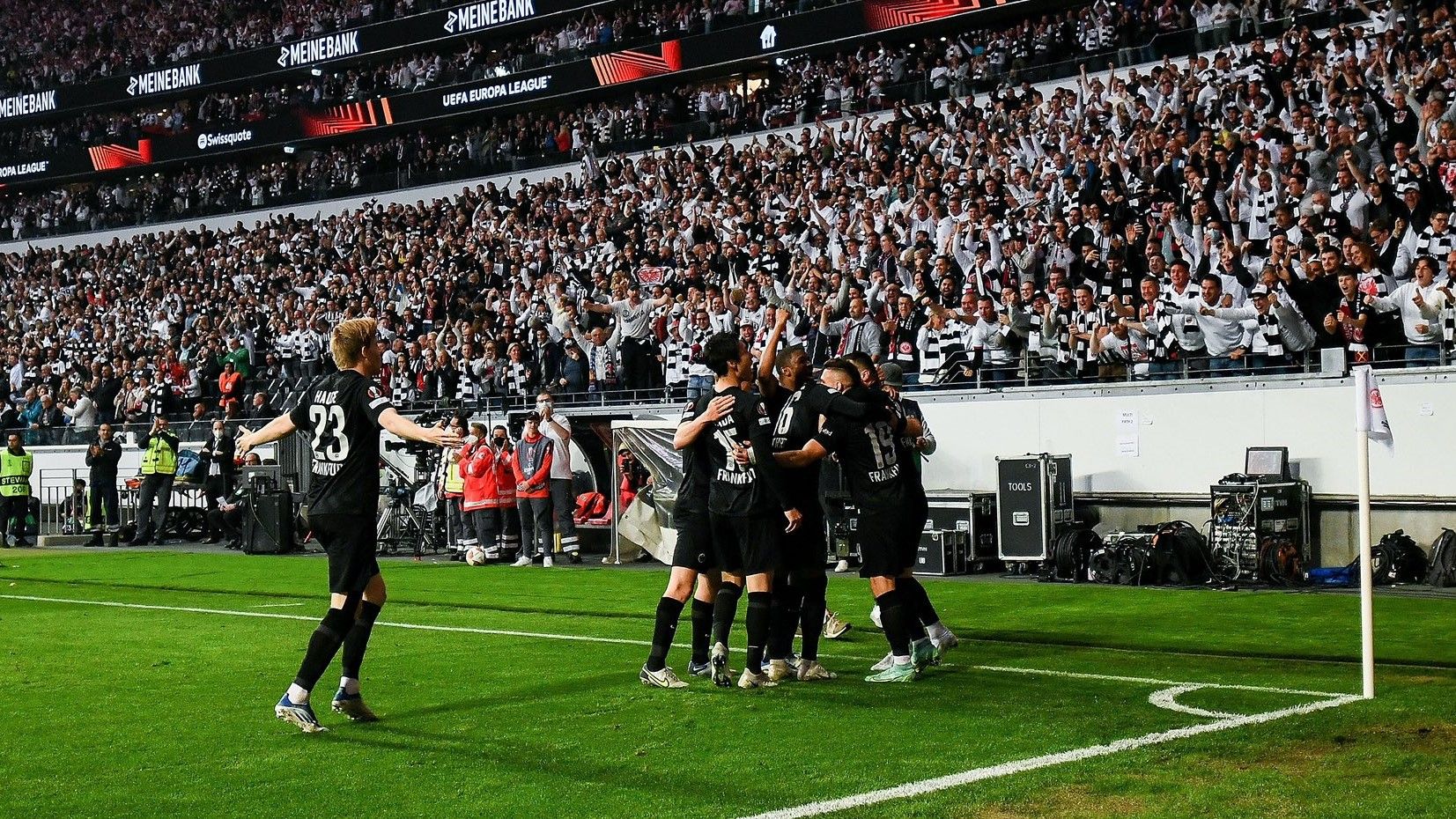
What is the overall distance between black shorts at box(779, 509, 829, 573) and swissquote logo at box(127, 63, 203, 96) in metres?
40.8

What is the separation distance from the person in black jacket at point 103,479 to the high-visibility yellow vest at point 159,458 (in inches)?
41.7

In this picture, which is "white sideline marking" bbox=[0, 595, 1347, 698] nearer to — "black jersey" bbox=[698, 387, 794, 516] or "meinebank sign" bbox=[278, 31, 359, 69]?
"black jersey" bbox=[698, 387, 794, 516]

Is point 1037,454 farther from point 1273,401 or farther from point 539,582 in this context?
point 539,582

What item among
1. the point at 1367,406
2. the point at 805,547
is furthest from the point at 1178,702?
the point at 805,547

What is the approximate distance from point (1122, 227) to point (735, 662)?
10939mm

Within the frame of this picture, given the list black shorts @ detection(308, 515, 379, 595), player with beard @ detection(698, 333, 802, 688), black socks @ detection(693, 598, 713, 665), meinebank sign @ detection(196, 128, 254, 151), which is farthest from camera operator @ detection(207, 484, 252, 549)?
meinebank sign @ detection(196, 128, 254, 151)

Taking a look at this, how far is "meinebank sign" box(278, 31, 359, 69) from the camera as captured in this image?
41875mm

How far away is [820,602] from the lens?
9242mm

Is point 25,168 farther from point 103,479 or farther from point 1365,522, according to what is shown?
point 1365,522

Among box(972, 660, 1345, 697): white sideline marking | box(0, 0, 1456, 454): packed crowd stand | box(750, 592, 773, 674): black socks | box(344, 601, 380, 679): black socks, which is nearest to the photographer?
box(344, 601, 380, 679): black socks

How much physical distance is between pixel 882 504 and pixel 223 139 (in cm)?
3926

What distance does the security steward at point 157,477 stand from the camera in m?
25.2

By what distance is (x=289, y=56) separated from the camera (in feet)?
142

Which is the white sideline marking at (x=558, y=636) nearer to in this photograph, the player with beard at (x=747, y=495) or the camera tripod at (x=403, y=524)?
the player with beard at (x=747, y=495)
